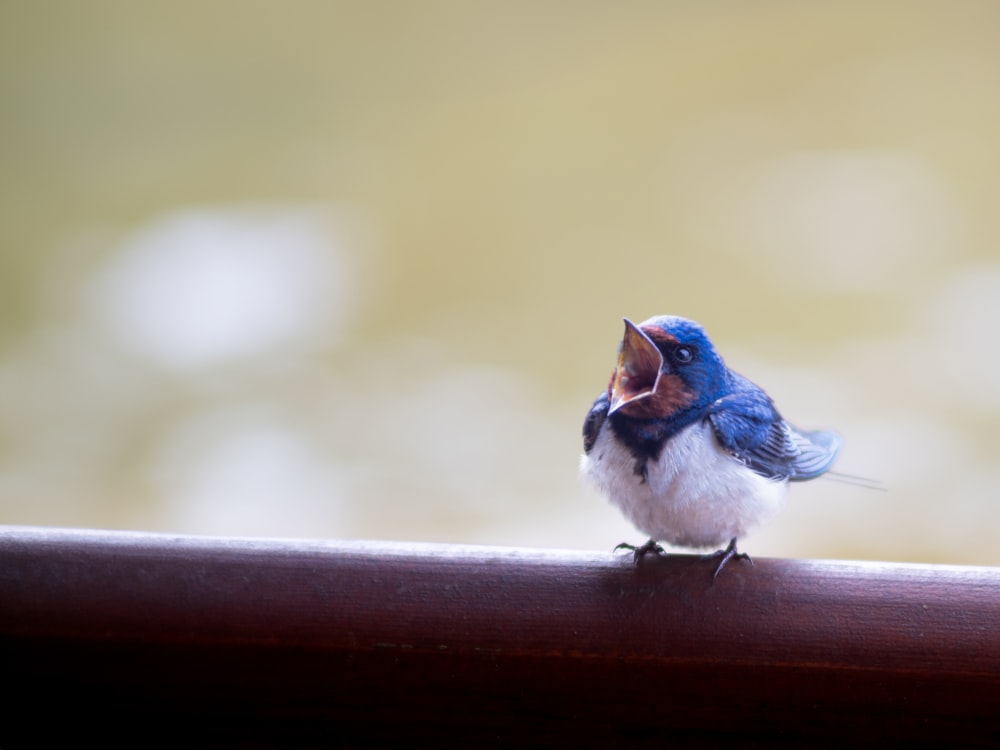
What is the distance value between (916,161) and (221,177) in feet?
4.68

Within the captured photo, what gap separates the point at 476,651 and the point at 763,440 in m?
0.36

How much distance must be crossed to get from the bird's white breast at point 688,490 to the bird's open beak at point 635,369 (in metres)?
0.06

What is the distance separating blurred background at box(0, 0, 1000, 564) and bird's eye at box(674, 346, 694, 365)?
84cm

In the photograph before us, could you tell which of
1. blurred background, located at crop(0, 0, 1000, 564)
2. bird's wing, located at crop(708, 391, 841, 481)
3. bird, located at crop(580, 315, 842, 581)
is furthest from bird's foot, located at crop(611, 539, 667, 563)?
blurred background, located at crop(0, 0, 1000, 564)

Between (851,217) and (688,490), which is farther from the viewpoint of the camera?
(851,217)

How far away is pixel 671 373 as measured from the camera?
2.90 ft

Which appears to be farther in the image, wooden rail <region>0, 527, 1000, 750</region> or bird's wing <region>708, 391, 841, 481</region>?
bird's wing <region>708, 391, 841, 481</region>

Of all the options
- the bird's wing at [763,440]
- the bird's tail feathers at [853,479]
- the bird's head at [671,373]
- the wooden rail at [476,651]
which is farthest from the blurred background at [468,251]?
the wooden rail at [476,651]

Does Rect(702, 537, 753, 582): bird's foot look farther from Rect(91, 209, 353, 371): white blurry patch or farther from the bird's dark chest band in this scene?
Rect(91, 209, 353, 371): white blurry patch

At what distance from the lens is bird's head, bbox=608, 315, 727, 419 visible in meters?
0.85

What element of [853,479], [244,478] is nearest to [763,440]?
[853,479]

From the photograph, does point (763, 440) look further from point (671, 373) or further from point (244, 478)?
point (244, 478)

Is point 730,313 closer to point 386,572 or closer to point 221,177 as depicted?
point 221,177

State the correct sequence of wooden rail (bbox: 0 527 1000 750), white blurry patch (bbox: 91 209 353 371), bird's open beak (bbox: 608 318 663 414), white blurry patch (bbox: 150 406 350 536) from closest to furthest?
wooden rail (bbox: 0 527 1000 750), bird's open beak (bbox: 608 318 663 414), white blurry patch (bbox: 150 406 350 536), white blurry patch (bbox: 91 209 353 371)
